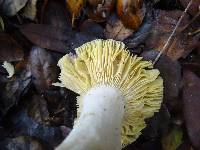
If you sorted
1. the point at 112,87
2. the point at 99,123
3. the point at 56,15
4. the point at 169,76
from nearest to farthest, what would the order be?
1. the point at 99,123
2. the point at 112,87
3. the point at 169,76
4. the point at 56,15

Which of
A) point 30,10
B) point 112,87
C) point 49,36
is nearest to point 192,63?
point 112,87

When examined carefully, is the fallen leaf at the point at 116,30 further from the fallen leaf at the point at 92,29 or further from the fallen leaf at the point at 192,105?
the fallen leaf at the point at 192,105

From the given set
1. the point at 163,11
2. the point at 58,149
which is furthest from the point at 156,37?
the point at 58,149

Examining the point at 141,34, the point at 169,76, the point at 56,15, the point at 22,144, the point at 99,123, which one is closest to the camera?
the point at 99,123

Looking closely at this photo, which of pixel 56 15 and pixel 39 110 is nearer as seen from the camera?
pixel 39 110

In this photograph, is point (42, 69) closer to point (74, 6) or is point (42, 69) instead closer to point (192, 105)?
point (74, 6)

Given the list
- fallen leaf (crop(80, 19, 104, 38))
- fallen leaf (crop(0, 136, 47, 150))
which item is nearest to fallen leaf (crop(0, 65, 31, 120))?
fallen leaf (crop(0, 136, 47, 150))

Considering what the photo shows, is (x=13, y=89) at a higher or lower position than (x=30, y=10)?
lower

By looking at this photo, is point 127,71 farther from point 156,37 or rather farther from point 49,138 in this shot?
point 49,138
